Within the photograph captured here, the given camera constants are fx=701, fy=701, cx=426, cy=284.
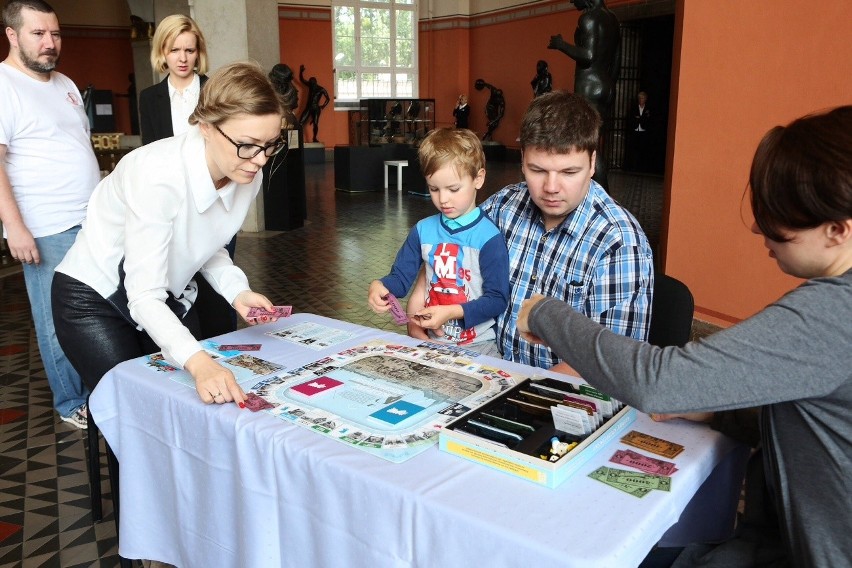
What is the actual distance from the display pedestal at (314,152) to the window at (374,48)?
1.57 metres

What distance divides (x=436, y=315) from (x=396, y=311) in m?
0.14

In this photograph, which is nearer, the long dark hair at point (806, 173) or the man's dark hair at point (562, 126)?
the long dark hair at point (806, 173)

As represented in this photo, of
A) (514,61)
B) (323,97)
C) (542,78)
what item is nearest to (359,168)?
(542,78)

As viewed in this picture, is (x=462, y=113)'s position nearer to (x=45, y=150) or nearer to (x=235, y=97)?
(x=45, y=150)

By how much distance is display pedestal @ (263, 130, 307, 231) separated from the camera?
7.88 m

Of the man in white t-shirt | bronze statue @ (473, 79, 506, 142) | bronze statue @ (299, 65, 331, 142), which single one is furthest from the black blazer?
bronze statue @ (473, 79, 506, 142)

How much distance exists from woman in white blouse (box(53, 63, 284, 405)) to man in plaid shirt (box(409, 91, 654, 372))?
2.28 feet

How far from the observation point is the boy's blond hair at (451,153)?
6.79ft

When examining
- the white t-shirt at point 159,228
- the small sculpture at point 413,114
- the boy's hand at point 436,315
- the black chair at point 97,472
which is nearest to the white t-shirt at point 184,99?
the white t-shirt at point 159,228

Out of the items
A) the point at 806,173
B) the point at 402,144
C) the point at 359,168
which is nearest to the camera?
the point at 806,173

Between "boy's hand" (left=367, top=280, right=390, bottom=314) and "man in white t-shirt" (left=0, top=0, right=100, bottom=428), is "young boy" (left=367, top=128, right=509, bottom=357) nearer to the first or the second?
"boy's hand" (left=367, top=280, right=390, bottom=314)

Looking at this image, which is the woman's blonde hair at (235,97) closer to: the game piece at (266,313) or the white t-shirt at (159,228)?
the white t-shirt at (159,228)

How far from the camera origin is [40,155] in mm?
2838

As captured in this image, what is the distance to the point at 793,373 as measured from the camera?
3.32 ft
